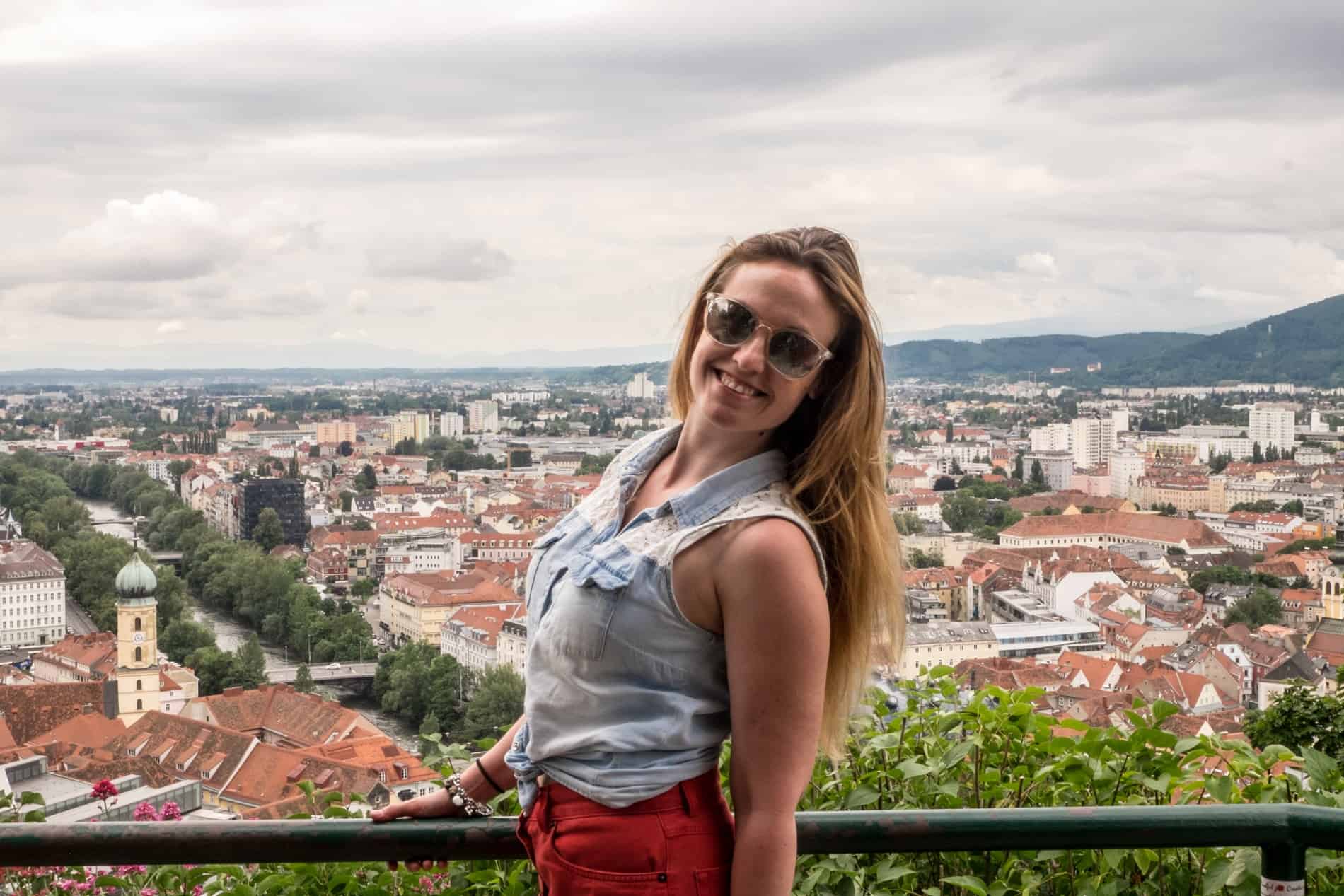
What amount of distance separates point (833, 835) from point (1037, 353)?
168 ft

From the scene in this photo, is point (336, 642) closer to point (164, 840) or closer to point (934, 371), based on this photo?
point (164, 840)

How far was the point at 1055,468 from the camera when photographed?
36219mm

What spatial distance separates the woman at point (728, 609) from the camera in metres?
0.67

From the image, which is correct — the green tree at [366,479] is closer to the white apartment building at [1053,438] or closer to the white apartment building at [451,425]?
the white apartment building at [451,425]

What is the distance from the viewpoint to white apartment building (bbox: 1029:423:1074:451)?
38.7m

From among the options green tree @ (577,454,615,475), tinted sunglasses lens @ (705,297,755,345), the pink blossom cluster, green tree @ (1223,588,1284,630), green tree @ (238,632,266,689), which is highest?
tinted sunglasses lens @ (705,297,755,345)

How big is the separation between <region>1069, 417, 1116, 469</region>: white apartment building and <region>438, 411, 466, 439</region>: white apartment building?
71.5 feet

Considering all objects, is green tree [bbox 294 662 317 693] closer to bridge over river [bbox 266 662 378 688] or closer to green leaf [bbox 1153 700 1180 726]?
bridge over river [bbox 266 662 378 688]

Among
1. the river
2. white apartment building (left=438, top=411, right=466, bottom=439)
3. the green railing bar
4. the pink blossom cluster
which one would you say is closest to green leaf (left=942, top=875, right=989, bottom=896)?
the green railing bar

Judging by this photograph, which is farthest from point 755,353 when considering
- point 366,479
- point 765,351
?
point 366,479

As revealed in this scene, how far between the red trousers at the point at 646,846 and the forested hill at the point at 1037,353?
143 ft

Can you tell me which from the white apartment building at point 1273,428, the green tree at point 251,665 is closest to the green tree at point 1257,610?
the green tree at point 251,665

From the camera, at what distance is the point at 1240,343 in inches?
1666

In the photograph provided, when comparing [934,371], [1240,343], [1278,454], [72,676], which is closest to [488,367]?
[934,371]
